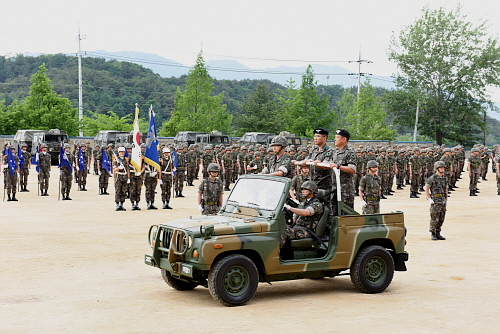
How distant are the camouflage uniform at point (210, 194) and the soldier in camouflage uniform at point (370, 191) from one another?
3.47 meters

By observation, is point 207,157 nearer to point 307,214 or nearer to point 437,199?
point 437,199

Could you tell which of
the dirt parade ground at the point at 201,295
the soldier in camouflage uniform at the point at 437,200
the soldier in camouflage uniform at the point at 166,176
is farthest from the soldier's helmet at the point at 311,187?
the soldier in camouflage uniform at the point at 166,176

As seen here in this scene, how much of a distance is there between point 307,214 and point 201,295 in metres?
1.90

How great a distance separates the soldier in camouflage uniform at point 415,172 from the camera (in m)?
26.1

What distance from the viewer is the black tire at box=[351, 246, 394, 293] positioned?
9.27 m

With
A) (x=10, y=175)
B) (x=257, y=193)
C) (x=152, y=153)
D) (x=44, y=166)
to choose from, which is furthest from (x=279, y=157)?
(x=44, y=166)

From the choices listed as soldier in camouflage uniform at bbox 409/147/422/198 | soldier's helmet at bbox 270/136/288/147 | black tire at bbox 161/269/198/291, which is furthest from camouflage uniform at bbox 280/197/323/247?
soldier in camouflage uniform at bbox 409/147/422/198

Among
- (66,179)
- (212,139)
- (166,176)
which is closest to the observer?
(166,176)

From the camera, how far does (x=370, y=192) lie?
14867 mm

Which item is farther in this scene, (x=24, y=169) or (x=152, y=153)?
(x=24, y=169)

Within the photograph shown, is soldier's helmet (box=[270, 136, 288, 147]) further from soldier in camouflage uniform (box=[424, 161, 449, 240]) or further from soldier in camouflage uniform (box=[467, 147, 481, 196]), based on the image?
soldier in camouflage uniform (box=[467, 147, 481, 196])

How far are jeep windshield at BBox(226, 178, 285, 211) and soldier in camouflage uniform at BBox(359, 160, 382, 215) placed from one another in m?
5.82

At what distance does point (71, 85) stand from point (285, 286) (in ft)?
289

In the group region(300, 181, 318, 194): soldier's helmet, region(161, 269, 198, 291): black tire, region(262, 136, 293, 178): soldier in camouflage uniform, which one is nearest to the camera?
region(161, 269, 198, 291): black tire
